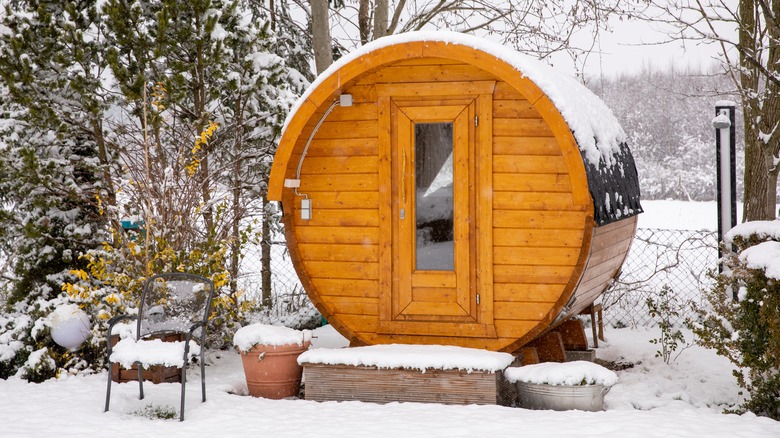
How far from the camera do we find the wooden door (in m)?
6.46

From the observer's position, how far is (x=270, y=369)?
6.29m

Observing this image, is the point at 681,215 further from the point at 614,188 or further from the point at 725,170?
the point at 614,188

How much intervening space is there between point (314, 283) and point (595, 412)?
257 centimetres

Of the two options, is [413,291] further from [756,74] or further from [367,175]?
[756,74]

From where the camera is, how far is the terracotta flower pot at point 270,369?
20.6 ft

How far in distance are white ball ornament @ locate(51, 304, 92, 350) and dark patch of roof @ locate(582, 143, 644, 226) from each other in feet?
14.4

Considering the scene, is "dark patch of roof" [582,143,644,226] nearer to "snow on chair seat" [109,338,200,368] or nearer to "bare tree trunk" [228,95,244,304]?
"snow on chair seat" [109,338,200,368]

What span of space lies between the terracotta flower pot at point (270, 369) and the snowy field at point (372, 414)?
18cm

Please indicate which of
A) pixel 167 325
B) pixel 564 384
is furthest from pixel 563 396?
pixel 167 325

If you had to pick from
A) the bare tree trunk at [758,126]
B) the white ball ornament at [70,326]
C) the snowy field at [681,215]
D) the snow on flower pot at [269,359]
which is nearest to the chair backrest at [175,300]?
the snow on flower pot at [269,359]

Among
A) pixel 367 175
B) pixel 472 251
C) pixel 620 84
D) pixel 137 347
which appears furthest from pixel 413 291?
pixel 620 84

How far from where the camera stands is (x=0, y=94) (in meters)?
7.98

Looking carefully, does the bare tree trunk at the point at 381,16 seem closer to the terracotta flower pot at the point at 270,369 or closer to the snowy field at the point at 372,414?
the snowy field at the point at 372,414

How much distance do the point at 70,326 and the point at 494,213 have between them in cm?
375
